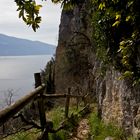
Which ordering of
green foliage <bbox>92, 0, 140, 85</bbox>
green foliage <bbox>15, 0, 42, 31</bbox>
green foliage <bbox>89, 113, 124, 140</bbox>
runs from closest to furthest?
green foliage <bbox>15, 0, 42, 31</bbox>, green foliage <bbox>92, 0, 140, 85</bbox>, green foliage <bbox>89, 113, 124, 140</bbox>

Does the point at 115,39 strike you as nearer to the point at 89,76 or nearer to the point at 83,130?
the point at 83,130

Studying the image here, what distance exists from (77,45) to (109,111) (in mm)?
25979

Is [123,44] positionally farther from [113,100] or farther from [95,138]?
[113,100]

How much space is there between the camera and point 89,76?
→ 1302 inches

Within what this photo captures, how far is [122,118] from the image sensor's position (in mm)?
9789

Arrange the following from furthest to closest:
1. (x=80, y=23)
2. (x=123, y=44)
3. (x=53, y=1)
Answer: (x=80, y=23), (x=123, y=44), (x=53, y=1)

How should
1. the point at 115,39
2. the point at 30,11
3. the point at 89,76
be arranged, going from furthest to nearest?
the point at 89,76
the point at 115,39
the point at 30,11

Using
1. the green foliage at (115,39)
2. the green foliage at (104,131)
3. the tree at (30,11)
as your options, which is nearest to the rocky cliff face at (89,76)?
the green foliage at (104,131)

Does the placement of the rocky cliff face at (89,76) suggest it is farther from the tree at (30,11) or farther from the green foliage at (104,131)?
the tree at (30,11)

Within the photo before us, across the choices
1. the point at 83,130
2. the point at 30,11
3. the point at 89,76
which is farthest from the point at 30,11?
the point at 89,76

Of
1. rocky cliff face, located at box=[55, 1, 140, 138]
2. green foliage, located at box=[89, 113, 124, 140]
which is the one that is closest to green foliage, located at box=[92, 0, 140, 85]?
rocky cliff face, located at box=[55, 1, 140, 138]

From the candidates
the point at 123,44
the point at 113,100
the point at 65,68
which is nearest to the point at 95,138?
the point at 113,100

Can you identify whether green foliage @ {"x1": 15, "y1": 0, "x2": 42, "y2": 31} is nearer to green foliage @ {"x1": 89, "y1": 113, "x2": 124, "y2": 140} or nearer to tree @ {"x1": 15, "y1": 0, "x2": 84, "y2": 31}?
tree @ {"x1": 15, "y1": 0, "x2": 84, "y2": 31}

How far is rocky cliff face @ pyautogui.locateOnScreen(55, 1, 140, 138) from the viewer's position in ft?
30.3
